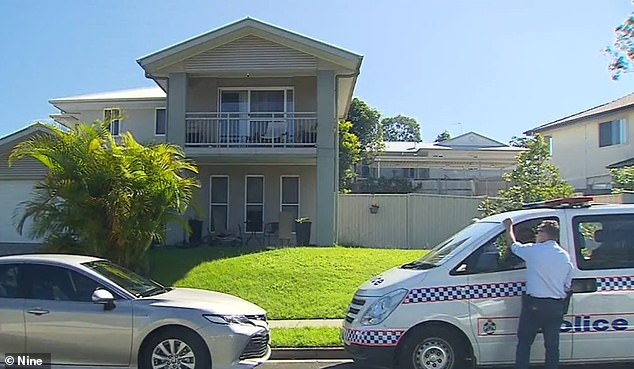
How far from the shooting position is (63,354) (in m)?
7.24

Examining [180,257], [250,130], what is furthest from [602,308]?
[250,130]

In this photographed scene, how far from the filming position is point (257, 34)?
20219 mm

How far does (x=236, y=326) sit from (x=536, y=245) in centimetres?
341

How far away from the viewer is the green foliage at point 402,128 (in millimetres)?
81938

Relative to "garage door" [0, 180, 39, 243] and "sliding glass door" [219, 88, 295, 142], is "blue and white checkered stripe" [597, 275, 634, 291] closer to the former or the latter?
"sliding glass door" [219, 88, 295, 142]

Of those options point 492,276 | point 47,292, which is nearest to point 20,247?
point 47,292

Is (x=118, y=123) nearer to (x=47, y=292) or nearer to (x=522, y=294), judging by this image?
(x=47, y=292)

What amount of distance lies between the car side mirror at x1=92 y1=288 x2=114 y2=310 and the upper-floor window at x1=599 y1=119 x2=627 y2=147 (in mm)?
27446

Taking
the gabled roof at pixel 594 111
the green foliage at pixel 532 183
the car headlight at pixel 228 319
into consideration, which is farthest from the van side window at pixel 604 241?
the gabled roof at pixel 594 111

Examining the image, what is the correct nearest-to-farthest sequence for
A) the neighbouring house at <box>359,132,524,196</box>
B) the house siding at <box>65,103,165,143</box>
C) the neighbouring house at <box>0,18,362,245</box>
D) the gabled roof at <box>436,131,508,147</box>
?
the neighbouring house at <box>0,18,362,245</box> → the house siding at <box>65,103,165,143</box> → the neighbouring house at <box>359,132,524,196</box> → the gabled roof at <box>436,131,508,147</box>

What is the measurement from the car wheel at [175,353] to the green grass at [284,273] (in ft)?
16.8

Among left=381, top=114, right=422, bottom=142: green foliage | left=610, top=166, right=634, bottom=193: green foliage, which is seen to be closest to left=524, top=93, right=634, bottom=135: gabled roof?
left=610, top=166, right=634, bottom=193: green foliage

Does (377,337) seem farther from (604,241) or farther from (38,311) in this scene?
(38,311)

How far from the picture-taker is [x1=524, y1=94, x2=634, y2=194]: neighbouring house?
2933 centimetres
